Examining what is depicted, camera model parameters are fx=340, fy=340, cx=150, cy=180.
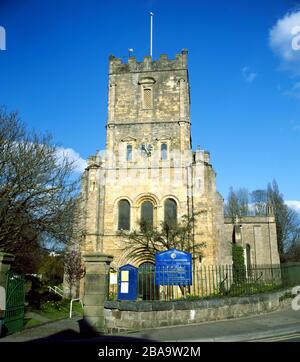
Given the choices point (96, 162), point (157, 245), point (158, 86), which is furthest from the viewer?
point (158, 86)

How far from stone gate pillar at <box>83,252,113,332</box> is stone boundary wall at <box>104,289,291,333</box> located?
0.79ft

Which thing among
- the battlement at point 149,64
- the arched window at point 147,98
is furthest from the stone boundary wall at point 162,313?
the battlement at point 149,64

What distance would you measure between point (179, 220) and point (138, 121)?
835 cm

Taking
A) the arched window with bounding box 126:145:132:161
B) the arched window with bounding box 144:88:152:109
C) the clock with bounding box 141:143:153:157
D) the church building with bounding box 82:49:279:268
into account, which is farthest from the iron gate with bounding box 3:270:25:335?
the arched window with bounding box 144:88:152:109

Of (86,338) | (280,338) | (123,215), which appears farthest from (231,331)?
(123,215)

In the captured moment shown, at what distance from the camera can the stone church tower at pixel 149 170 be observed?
77.1 ft

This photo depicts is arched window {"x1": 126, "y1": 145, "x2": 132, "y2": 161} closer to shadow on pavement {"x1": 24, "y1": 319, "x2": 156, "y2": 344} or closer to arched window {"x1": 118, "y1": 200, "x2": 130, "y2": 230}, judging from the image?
arched window {"x1": 118, "y1": 200, "x2": 130, "y2": 230}

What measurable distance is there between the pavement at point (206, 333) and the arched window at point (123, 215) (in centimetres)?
1315

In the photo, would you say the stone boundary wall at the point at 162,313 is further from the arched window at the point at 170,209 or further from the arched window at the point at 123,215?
the arched window at the point at 123,215

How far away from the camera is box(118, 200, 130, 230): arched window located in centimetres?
2428

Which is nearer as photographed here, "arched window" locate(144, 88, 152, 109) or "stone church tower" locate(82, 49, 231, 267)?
"stone church tower" locate(82, 49, 231, 267)

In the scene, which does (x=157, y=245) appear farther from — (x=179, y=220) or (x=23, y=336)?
(x=23, y=336)

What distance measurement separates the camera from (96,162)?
25203mm
